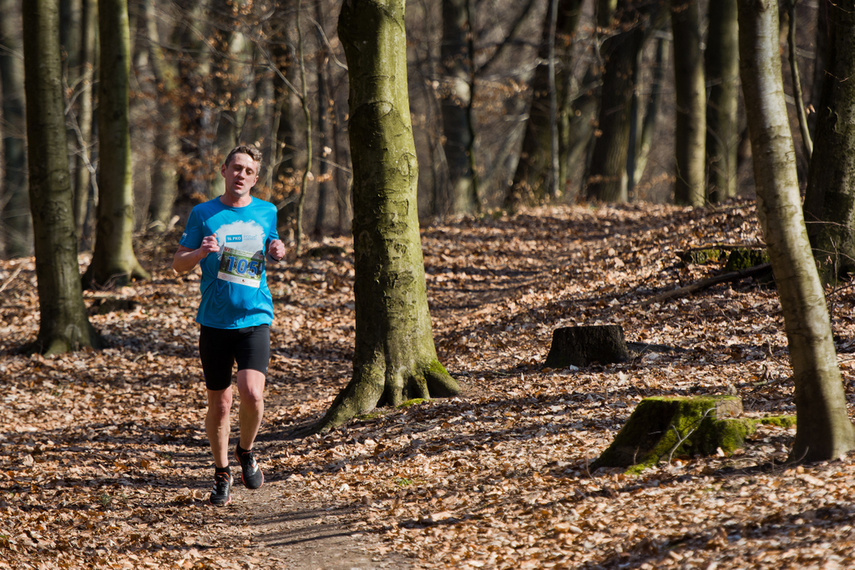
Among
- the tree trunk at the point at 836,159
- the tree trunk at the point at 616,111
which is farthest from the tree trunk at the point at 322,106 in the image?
the tree trunk at the point at 836,159

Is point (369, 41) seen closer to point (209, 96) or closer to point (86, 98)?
point (209, 96)

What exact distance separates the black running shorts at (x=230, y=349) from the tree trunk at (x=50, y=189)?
5.48 meters

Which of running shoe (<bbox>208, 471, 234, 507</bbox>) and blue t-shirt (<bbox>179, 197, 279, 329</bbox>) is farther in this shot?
running shoe (<bbox>208, 471, 234, 507</bbox>)

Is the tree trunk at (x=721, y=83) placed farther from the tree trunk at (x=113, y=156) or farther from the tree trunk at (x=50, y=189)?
the tree trunk at (x=50, y=189)

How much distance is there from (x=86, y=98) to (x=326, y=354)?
42.0ft

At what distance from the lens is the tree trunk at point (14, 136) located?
59.9ft

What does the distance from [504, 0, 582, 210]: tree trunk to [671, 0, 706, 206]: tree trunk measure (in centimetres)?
281

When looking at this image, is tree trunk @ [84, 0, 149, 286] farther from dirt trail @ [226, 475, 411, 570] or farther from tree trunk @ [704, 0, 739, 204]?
tree trunk @ [704, 0, 739, 204]

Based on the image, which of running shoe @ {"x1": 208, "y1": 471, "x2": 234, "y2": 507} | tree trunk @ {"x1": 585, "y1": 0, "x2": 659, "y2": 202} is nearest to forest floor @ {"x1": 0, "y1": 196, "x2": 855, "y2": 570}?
running shoe @ {"x1": 208, "y1": 471, "x2": 234, "y2": 507}

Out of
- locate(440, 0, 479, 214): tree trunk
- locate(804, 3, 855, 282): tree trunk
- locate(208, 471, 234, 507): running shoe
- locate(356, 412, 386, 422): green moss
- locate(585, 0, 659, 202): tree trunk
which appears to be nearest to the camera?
locate(208, 471, 234, 507): running shoe

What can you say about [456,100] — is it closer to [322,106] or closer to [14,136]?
[322,106]

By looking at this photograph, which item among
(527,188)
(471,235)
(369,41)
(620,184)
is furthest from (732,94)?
(369,41)

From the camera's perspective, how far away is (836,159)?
6.97m

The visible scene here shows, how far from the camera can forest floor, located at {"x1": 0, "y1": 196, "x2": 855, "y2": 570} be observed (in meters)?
3.60
